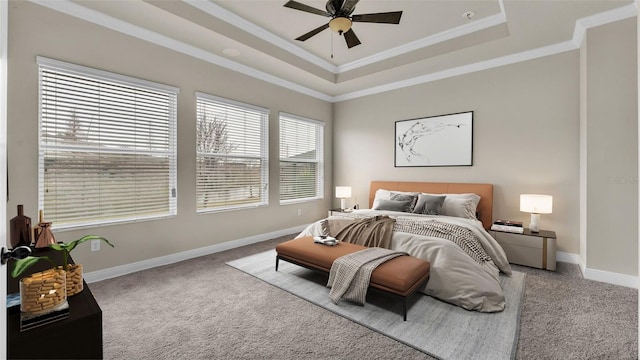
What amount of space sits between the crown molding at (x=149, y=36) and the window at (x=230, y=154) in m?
0.53

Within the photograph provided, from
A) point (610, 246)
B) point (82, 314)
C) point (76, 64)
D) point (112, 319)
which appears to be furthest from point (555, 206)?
point (76, 64)

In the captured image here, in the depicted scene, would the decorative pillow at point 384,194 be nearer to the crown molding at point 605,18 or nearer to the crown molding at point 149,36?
the crown molding at point 149,36

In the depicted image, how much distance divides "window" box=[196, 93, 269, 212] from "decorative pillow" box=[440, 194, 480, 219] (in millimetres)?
2847

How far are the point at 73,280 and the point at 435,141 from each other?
4636 millimetres

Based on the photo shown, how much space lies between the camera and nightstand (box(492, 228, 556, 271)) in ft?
10.8

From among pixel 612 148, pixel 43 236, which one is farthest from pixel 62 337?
pixel 612 148

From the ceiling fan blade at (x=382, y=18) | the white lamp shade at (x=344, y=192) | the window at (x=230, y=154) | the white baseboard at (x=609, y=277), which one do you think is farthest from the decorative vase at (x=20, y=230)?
the white baseboard at (x=609, y=277)

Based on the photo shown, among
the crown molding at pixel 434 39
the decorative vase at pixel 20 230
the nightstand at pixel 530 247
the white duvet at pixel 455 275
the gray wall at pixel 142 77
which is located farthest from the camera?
the crown molding at pixel 434 39

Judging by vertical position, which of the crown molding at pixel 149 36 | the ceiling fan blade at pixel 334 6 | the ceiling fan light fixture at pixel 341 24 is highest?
the crown molding at pixel 149 36

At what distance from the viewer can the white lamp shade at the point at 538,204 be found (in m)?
3.36

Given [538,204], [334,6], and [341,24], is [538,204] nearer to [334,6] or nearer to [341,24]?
[341,24]

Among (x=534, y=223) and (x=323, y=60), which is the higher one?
(x=323, y=60)

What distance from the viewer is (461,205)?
3.85 metres

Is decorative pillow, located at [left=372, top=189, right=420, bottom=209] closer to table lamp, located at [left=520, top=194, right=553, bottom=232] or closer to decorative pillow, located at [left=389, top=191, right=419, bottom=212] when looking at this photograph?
decorative pillow, located at [left=389, top=191, right=419, bottom=212]
